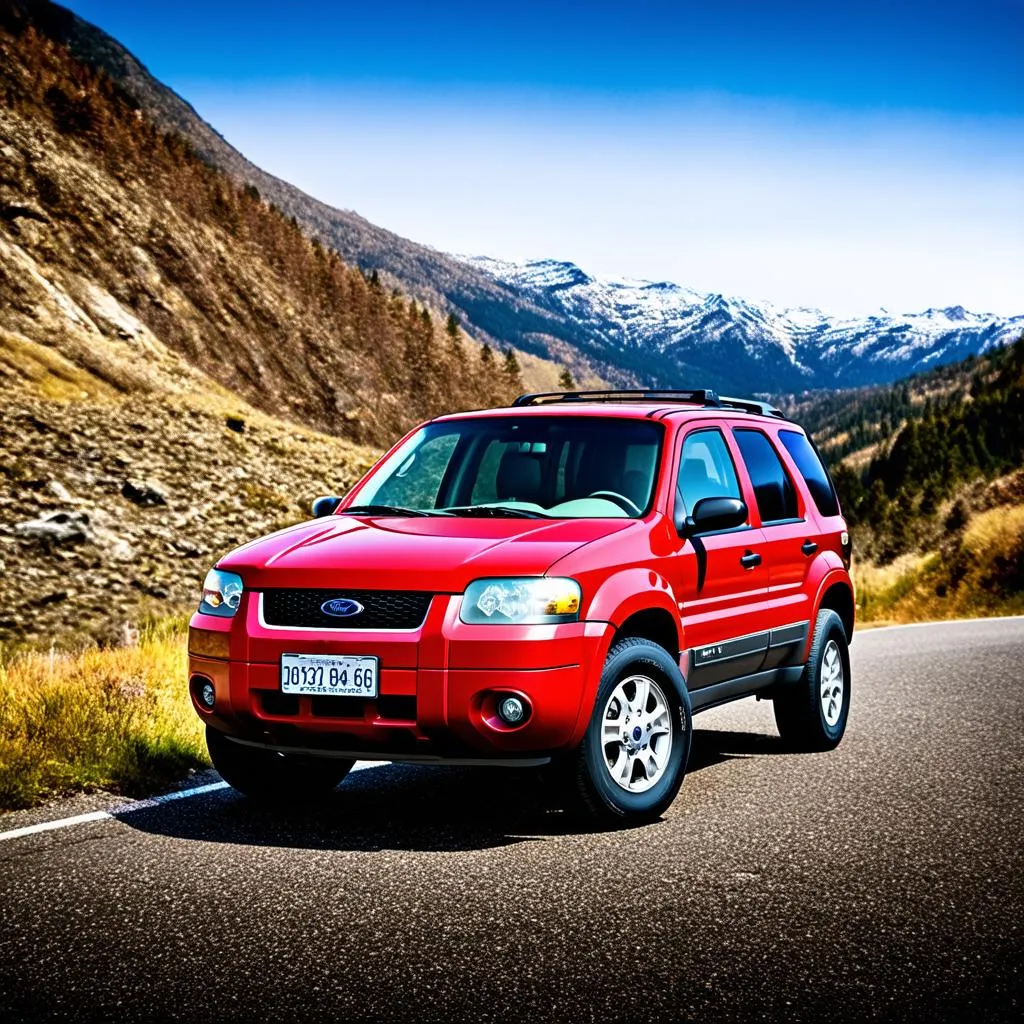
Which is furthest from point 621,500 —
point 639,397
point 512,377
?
point 512,377

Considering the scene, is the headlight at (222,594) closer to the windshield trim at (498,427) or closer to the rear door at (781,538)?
the windshield trim at (498,427)

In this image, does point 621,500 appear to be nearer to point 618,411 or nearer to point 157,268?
point 618,411

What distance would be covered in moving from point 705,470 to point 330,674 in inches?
106

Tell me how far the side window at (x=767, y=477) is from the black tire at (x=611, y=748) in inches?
76.0

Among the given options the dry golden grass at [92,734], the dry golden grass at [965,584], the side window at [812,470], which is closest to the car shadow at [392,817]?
the dry golden grass at [92,734]

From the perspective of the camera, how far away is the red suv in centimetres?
570

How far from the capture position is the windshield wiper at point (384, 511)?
6918 millimetres

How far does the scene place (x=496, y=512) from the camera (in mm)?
6656

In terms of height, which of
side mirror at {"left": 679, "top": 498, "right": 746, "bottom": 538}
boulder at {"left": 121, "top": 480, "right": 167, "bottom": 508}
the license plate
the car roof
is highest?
the car roof

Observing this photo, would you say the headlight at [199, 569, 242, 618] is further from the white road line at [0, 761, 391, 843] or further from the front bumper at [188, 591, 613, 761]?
the white road line at [0, 761, 391, 843]

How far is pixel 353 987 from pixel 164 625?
1174 centimetres

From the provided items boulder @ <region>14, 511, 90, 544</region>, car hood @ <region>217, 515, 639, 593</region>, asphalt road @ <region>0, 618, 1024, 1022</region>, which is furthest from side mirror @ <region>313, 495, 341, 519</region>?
boulder @ <region>14, 511, 90, 544</region>

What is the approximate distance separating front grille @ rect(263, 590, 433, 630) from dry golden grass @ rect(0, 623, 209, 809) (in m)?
1.62

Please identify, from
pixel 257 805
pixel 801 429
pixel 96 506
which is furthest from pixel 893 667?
pixel 96 506
